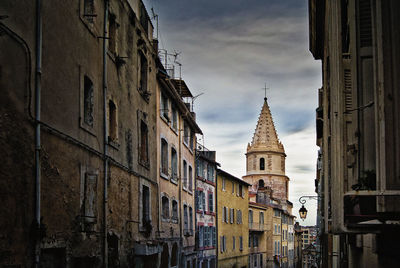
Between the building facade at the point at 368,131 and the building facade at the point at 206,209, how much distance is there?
26.6 meters

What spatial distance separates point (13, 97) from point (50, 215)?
2816mm

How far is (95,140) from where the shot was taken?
48.9ft

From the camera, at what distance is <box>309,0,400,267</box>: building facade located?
536cm

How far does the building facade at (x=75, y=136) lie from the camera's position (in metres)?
10.1

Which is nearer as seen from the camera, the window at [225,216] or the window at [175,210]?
the window at [175,210]

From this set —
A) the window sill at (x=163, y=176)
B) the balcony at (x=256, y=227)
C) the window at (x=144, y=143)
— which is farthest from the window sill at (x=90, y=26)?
the balcony at (x=256, y=227)

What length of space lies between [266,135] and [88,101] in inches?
3121

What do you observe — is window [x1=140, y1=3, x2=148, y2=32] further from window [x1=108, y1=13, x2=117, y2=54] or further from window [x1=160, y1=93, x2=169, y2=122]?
window [x1=108, y1=13, x2=117, y2=54]

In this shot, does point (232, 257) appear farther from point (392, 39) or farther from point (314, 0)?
point (392, 39)

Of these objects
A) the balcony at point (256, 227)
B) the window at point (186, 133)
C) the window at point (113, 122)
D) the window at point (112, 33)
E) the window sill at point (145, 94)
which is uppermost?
the window at point (112, 33)

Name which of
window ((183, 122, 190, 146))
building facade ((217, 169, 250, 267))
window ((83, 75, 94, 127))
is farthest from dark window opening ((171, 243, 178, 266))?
building facade ((217, 169, 250, 267))

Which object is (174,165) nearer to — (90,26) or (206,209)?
(206,209)

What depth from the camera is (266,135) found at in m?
92.6

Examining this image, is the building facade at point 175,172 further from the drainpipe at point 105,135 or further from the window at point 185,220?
the drainpipe at point 105,135
